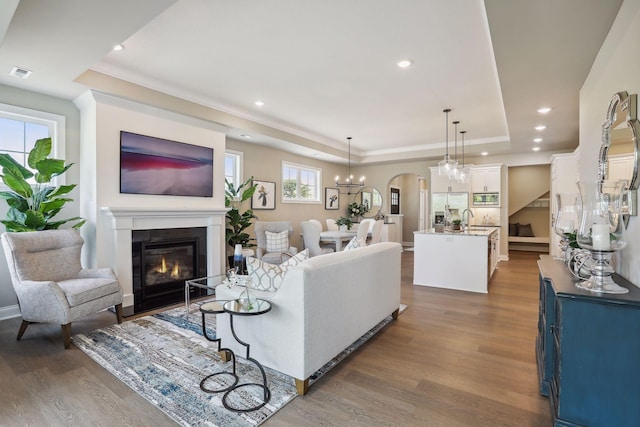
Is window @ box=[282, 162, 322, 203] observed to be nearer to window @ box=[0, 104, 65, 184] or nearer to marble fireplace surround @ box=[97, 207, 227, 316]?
marble fireplace surround @ box=[97, 207, 227, 316]

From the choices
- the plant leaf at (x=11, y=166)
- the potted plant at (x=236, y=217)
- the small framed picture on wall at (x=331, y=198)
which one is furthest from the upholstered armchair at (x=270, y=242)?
the plant leaf at (x=11, y=166)

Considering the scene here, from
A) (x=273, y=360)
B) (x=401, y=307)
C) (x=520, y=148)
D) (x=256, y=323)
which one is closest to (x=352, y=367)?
(x=273, y=360)

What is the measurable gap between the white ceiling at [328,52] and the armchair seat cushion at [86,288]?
2.12 m

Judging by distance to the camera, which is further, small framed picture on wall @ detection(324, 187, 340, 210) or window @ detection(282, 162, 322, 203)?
small framed picture on wall @ detection(324, 187, 340, 210)

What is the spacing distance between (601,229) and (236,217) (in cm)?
479

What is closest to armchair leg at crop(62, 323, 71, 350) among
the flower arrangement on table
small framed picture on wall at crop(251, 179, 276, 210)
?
small framed picture on wall at crop(251, 179, 276, 210)

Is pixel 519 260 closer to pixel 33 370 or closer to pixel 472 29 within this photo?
pixel 472 29

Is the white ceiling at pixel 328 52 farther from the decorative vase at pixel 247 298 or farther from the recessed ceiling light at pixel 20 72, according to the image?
the decorative vase at pixel 247 298

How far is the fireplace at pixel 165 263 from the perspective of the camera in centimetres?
399

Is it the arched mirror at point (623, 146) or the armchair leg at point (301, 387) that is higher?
the arched mirror at point (623, 146)

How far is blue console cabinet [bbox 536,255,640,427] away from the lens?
151 cm

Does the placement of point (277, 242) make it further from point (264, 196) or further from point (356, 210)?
point (356, 210)

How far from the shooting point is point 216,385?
2.25m

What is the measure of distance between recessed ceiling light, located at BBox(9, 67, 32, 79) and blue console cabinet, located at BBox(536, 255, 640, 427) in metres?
4.79
